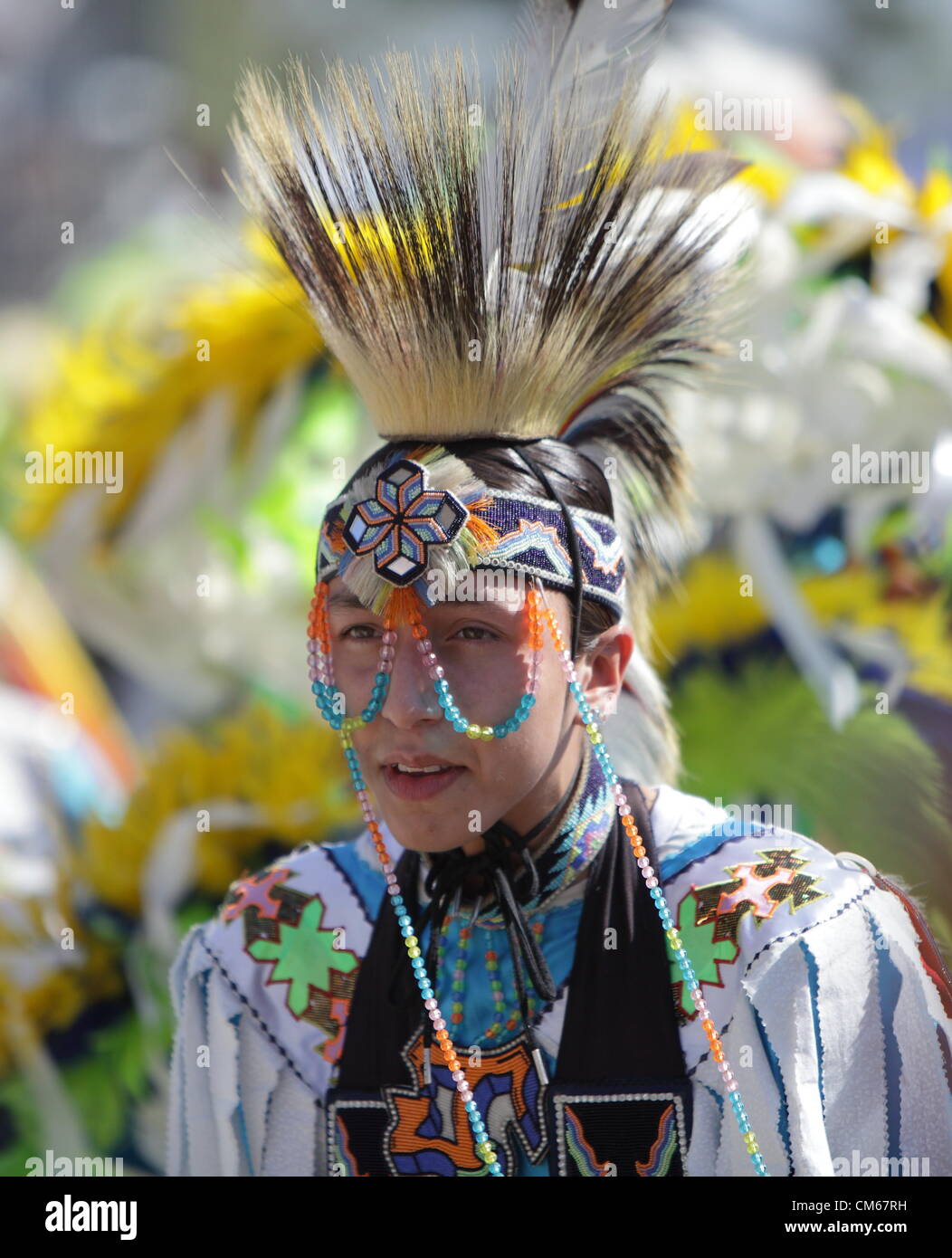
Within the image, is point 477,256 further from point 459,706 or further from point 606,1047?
point 606,1047

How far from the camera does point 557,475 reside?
1842mm

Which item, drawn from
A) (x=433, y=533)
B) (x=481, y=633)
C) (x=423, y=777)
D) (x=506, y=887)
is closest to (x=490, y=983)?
(x=506, y=887)

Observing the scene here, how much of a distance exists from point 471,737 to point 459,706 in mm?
39

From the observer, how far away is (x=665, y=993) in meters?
1.83

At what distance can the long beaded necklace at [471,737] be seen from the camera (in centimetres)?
171

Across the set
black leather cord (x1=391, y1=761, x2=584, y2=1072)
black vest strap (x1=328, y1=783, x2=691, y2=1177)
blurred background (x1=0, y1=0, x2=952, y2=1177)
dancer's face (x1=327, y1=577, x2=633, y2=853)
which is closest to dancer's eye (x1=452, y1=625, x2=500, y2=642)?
dancer's face (x1=327, y1=577, x2=633, y2=853)

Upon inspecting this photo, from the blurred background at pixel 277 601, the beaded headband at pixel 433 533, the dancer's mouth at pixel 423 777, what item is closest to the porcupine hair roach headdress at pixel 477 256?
the beaded headband at pixel 433 533

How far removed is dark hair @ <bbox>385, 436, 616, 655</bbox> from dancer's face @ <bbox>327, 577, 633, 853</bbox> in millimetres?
69

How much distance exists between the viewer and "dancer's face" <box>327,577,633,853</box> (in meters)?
1.72

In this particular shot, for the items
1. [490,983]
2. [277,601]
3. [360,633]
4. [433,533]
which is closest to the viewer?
[433,533]

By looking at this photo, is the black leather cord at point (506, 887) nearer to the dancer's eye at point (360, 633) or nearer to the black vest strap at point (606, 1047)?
the black vest strap at point (606, 1047)

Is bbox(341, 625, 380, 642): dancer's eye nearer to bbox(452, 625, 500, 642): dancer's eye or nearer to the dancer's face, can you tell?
the dancer's face
